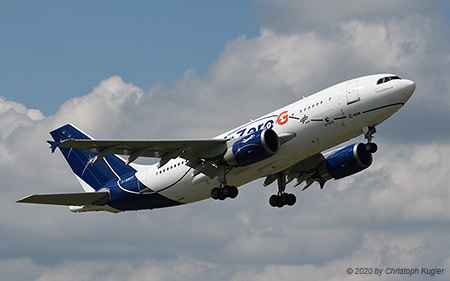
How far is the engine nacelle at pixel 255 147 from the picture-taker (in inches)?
1729

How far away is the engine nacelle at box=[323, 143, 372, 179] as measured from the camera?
50.8m

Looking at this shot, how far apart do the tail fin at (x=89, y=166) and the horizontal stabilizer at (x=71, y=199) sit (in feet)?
5.65

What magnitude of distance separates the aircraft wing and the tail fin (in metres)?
6.30

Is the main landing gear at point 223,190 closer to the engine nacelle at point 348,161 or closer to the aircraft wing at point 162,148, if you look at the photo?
the aircraft wing at point 162,148

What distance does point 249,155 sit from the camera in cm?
4441

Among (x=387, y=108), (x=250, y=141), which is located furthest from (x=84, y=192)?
(x=387, y=108)

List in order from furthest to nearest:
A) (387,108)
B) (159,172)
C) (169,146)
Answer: (159,172)
(169,146)
(387,108)

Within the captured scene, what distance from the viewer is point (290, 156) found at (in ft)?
147

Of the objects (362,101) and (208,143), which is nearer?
(362,101)

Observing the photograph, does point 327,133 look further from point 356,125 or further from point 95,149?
point 95,149

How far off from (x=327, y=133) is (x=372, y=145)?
3.33 metres

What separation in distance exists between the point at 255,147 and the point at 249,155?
625mm

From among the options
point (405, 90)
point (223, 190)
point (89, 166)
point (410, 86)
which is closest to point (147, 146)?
point (223, 190)

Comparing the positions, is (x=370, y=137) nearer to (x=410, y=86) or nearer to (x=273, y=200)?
(x=410, y=86)
